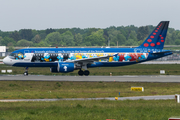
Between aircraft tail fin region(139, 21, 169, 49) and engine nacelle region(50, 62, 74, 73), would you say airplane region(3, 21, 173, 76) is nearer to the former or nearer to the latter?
engine nacelle region(50, 62, 74, 73)

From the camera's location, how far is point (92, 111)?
18.1 meters

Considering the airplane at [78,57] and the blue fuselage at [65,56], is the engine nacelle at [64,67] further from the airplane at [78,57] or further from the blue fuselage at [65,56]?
the blue fuselage at [65,56]

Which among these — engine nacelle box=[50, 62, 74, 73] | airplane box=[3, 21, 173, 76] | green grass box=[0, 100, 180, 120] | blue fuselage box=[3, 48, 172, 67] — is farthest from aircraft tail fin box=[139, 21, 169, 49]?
green grass box=[0, 100, 180, 120]

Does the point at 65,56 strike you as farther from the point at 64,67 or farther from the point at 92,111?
the point at 92,111

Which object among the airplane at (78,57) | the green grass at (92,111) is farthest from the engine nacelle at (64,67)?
the green grass at (92,111)

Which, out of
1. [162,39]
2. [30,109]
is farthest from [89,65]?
[30,109]

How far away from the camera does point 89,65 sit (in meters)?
48.4

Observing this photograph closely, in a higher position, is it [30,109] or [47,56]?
[47,56]

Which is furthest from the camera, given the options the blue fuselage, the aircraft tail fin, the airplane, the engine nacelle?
the aircraft tail fin

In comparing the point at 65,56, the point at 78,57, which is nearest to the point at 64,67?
the point at 65,56

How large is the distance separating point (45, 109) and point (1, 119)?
12.0 ft

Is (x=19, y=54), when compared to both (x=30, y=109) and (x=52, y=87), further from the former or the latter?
(x=30, y=109)

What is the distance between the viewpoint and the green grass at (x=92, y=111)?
16247 millimetres

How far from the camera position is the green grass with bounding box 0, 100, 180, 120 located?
16.2 metres
